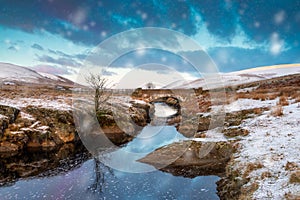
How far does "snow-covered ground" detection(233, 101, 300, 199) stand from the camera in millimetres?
8555

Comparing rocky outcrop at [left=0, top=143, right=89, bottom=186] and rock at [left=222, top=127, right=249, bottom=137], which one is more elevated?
rock at [left=222, top=127, right=249, bottom=137]

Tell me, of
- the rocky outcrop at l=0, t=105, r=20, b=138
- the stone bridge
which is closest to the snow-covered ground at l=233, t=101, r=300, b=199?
the rocky outcrop at l=0, t=105, r=20, b=138

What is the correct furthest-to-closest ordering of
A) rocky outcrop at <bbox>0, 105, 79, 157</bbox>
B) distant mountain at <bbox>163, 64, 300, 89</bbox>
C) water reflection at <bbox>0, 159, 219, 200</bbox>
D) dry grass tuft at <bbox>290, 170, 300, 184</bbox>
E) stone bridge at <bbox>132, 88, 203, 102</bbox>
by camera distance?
distant mountain at <bbox>163, 64, 300, 89</bbox> < stone bridge at <bbox>132, 88, 203, 102</bbox> < rocky outcrop at <bbox>0, 105, 79, 157</bbox> < water reflection at <bbox>0, 159, 219, 200</bbox> < dry grass tuft at <bbox>290, 170, 300, 184</bbox>

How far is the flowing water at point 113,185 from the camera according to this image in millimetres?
10852

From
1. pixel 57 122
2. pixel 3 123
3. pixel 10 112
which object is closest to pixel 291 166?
pixel 57 122

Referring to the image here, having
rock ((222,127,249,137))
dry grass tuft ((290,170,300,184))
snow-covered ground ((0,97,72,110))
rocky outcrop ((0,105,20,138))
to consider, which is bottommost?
dry grass tuft ((290,170,300,184))

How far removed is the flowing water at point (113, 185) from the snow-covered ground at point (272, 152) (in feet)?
7.02

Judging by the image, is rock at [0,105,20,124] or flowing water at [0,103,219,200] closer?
flowing water at [0,103,219,200]

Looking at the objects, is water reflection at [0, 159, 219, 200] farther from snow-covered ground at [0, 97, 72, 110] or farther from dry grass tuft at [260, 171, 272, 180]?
snow-covered ground at [0, 97, 72, 110]

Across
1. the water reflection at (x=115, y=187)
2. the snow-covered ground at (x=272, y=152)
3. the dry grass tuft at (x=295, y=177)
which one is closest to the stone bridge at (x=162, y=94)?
the snow-covered ground at (x=272, y=152)

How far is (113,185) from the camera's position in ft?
40.0

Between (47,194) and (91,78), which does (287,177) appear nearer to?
(47,194)

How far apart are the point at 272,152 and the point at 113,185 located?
27.9ft

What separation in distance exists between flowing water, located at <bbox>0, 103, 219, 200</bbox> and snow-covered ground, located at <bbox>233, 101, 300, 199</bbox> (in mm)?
2138
